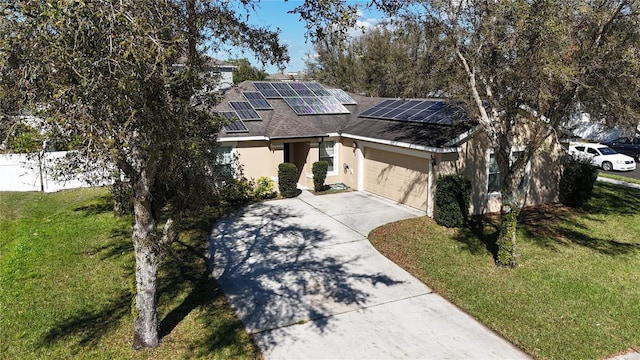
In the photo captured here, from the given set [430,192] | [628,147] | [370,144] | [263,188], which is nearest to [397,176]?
[370,144]

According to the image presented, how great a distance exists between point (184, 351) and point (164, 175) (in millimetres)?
2872

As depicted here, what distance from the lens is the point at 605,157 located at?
25750mm

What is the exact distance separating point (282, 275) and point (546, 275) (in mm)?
6209

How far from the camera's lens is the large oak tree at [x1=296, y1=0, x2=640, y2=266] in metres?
8.73

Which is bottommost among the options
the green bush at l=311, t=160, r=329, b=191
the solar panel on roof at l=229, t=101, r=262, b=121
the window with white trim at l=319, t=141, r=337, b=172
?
the green bush at l=311, t=160, r=329, b=191

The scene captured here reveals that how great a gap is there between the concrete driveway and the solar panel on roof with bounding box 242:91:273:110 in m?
6.64

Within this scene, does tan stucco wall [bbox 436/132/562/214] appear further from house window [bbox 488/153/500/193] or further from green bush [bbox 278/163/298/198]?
green bush [bbox 278/163/298/198]

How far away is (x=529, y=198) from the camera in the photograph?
16281 millimetres

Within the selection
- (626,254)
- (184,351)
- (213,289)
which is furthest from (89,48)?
(626,254)

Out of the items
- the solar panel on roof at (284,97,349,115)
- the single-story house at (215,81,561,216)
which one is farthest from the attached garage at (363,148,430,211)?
the solar panel on roof at (284,97,349,115)

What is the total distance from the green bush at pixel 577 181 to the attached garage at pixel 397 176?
6.08 meters

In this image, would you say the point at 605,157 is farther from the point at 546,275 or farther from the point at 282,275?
the point at 282,275

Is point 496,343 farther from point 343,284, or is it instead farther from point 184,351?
point 184,351

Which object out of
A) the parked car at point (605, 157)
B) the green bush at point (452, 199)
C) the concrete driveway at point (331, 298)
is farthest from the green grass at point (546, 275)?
the parked car at point (605, 157)
